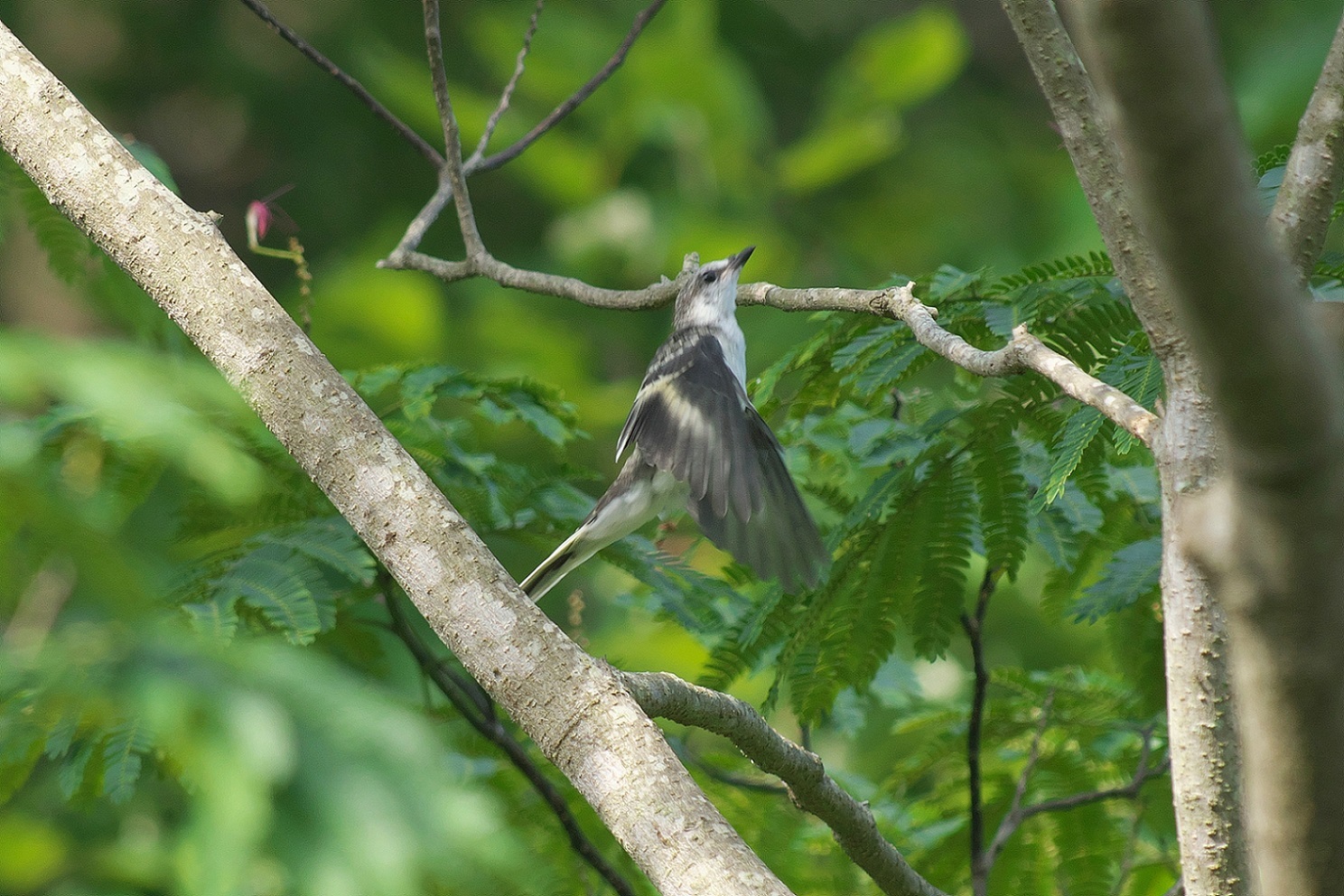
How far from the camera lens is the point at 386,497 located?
5.54 ft

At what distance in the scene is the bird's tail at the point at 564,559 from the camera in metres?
2.83

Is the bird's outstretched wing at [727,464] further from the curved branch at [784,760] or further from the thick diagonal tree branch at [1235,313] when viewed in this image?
the thick diagonal tree branch at [1235,313]

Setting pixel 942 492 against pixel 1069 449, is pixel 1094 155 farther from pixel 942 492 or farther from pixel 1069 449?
pixel 942 492

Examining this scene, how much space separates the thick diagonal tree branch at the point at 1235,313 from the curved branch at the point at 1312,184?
887 mm

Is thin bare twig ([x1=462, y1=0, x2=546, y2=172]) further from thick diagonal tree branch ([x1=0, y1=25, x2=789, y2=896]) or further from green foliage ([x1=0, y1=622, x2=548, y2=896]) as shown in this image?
green foliage ([x1=0, y1=622, x2=548, y2=896])

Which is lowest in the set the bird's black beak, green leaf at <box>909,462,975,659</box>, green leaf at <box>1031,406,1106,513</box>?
green leaf at <box>1031,406,1106,513</box>

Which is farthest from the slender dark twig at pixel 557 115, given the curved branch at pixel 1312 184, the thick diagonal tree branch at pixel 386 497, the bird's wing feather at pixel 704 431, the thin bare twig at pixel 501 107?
the curved branch at pixel 1312 184

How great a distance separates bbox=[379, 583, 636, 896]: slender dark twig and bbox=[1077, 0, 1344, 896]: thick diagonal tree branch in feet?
6.18

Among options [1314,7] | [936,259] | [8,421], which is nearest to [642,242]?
[936,259]

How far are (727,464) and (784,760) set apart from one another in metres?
0.88

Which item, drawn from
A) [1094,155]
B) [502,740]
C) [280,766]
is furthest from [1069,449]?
[502,740]

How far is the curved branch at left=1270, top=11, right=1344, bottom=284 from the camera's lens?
4.57 ft

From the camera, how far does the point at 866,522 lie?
2469 mm

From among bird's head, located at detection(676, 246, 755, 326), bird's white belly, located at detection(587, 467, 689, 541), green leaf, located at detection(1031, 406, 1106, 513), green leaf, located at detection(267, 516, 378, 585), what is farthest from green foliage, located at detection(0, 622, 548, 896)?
bird's head, located at detection(676, 246, 755, 326)
